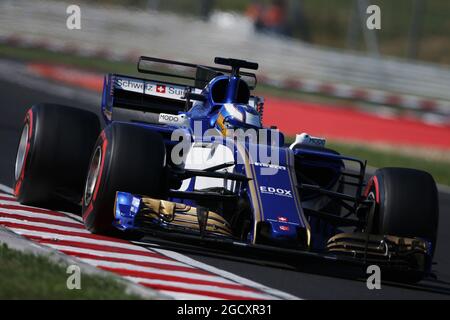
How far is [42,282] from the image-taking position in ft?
22.6

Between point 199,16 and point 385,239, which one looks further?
point 199,16

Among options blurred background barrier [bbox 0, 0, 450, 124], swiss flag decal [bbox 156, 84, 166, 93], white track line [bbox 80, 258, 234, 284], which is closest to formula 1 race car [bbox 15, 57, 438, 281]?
white track line [bbox 80, 258, 234, 284]

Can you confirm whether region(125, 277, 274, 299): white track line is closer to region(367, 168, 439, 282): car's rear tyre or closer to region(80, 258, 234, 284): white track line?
region(80, 258, 234, 284): white track line

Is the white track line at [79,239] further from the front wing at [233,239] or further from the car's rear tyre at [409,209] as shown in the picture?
the car's rear tyre at [409,209]

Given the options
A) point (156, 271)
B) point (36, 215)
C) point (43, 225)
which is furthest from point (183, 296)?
point (36, 215)

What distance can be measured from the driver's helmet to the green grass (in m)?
2.67

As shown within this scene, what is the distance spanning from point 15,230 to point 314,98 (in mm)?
20672

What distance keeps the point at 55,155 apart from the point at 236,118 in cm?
164

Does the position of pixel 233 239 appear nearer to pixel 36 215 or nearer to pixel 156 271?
pixel 156 271

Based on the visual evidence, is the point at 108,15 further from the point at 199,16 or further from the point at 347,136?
the point at 347,136

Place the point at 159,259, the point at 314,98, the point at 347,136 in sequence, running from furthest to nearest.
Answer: the point at 314,98
the point at 347,136
the point at 159,259

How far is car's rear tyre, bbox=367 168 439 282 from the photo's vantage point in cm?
888
